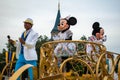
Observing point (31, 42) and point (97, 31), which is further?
point (97, 31)

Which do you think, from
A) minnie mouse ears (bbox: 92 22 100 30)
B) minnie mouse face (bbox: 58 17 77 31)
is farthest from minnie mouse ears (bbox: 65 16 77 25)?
minnie mouse ears (bbox: 92 22 100 30)

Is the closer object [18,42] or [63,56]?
[63,56]

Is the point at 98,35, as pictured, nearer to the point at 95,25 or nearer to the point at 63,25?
the point at 95,25

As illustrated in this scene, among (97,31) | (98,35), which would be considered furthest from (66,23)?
(97,31)

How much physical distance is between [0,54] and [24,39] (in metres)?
41.4

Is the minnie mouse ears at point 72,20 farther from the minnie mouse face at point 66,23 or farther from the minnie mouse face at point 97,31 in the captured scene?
the minnie mouse face at point 97,31

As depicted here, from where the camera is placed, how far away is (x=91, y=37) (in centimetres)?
771

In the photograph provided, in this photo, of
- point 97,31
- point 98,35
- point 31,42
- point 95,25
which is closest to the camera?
point 31,42

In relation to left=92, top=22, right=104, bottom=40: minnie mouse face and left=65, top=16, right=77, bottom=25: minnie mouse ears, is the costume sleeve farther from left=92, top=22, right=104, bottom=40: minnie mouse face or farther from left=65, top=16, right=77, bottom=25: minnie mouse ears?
left=92, top=22, right=104, bottom=40: minnie mouse face

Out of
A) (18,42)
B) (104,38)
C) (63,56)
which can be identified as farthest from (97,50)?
(104,38)

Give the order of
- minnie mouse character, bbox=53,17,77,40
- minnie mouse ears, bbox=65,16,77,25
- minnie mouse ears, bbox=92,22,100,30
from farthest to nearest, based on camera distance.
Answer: minnie mouse ears, bbox=92,22,100,30 → minnie mouse ears, bbox=65,16,77,25 → minnie mouse character, bbox=53,17,77,40

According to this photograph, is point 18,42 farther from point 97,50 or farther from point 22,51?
point 97,50

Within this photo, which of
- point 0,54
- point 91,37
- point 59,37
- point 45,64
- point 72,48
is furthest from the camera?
point 0,54

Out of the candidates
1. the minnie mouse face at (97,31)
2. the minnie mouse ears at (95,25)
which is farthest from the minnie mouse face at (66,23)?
the minnie mouse ears at (95,25)
